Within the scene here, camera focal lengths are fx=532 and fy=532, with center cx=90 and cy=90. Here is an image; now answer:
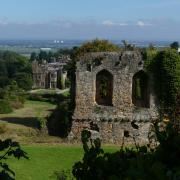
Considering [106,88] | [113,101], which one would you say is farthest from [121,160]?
[106,88]

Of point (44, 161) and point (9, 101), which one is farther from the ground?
point (44, 161)

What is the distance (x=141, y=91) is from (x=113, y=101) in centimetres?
219

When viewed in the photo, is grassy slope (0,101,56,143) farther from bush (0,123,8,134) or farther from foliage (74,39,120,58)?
foliage (74,39,120,58)

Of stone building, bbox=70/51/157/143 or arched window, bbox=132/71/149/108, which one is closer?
stone building, bbox=70/51/157/143

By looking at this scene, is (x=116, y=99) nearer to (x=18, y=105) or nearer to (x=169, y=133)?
(x=18, y=105)

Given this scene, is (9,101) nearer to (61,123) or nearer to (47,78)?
(61,123)

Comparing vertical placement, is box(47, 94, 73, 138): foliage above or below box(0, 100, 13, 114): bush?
above

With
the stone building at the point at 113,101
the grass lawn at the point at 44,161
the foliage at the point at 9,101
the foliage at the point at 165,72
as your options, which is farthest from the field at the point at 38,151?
the foliage at the point at 9,101

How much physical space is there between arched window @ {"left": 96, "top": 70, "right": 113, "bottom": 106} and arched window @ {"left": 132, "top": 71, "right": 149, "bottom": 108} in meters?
1.25

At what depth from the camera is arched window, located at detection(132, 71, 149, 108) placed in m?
26.7

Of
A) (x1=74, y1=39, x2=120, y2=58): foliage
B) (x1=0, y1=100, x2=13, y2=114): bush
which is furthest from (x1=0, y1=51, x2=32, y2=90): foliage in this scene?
(x1=0, y1=100, x2=13, y2=114): bush

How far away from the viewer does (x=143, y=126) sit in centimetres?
Answer: 2605

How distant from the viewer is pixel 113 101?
26.4m

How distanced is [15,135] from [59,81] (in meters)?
41.8
